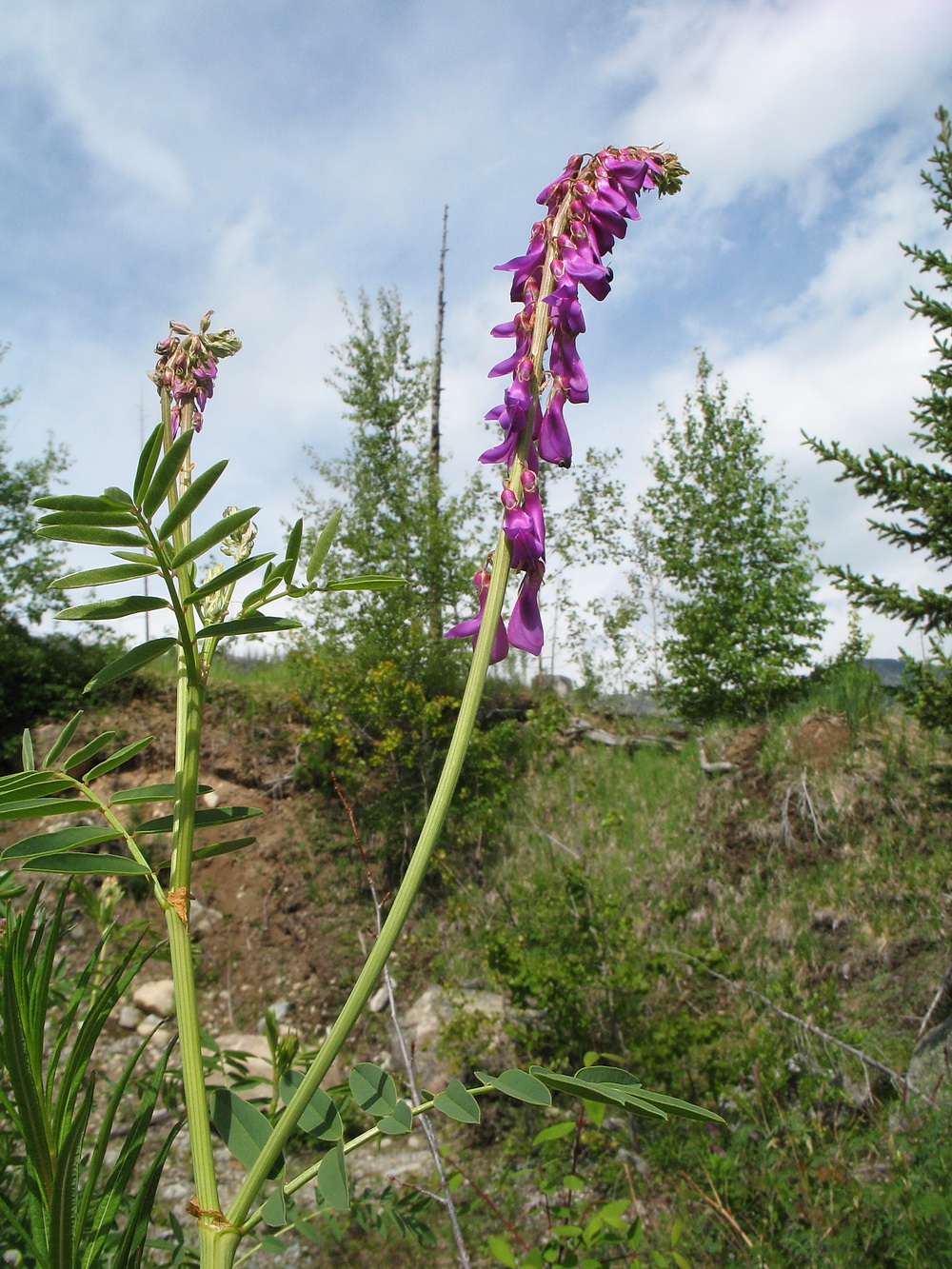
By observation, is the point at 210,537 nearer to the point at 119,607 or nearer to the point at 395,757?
the point at 119,607

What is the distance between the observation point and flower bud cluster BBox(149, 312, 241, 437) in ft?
2.40

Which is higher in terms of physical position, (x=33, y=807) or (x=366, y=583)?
(x=366, y=583)

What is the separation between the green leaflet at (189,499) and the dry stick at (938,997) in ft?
16.3

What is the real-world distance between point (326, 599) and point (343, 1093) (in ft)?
29.7

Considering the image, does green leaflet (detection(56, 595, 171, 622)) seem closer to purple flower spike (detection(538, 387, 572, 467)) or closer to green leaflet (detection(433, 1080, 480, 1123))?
purple flower spike (detection(538, 387, 572, 467))

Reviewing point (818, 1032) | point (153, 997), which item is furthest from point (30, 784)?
point (153, 997)

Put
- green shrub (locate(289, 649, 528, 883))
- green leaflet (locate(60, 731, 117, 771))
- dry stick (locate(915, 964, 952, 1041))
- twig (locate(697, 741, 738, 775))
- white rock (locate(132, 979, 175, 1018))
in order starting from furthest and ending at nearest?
green shrub (locate(289, 649, 528, 883))
twig (locate(697, 741, 738, 775))
white rock (locate(132, 979, 175, 1018))
dry stick (locate(915, 964, 952, 1041))
green leaflet (locate(60, 731, 117, 771))

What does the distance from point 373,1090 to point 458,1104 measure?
0.08m

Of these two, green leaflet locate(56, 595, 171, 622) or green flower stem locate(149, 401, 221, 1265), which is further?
green leaflet locate(56, 595, 171, 622)

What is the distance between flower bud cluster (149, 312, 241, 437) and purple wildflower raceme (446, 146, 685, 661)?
276 millimetres

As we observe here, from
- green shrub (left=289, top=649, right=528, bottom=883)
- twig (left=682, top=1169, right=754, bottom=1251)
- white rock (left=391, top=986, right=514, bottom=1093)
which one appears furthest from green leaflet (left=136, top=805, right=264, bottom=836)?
green shrub (left=289, top=649, right=528, bottom=883)

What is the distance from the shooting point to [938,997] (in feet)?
14.0

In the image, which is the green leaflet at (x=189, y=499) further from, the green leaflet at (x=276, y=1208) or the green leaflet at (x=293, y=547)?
the green leaflet at (x=276, y=1208)

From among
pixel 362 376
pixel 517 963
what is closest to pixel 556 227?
pixel 517 963
